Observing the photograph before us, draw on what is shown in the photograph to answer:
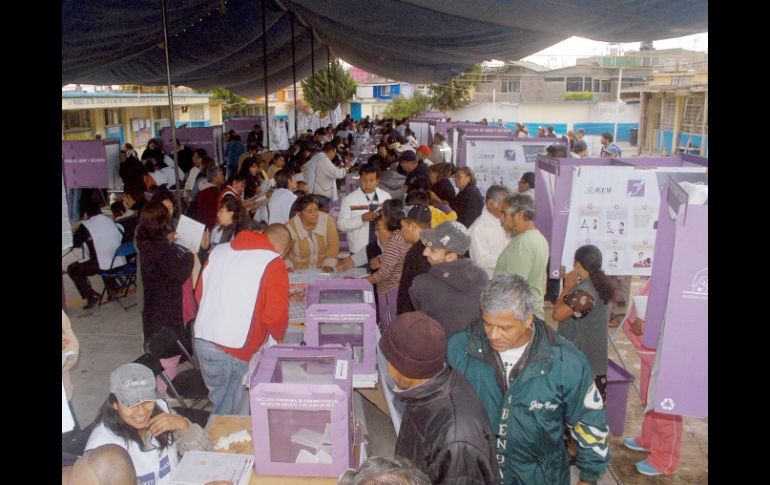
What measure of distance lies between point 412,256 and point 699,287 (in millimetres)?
2149

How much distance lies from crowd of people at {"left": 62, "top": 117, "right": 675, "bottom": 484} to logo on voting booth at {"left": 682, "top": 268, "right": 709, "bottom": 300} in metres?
0.54

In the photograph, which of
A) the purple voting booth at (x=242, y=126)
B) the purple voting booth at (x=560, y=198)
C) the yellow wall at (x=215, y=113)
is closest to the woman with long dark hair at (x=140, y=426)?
the purple voting booth at (x=560, y=198)

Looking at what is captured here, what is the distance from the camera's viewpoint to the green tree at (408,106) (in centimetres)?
4378

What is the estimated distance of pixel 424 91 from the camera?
149 feet

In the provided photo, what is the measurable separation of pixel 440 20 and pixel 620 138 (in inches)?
1335

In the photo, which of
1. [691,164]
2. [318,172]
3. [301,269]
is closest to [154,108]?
[318,172]

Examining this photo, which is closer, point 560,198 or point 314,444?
point 314,444

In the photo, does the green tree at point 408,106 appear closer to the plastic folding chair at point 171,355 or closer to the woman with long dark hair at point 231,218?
the woman with long dark hair at point 231,218

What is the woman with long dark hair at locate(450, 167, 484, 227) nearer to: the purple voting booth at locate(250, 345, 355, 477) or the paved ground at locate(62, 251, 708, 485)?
the paved ground at locate(62, 251, 708, 485)

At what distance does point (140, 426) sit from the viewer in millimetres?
2502

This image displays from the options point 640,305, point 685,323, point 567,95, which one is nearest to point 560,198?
point 640,305

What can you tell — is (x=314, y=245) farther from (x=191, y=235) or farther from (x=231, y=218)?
(x=191, y=235)
